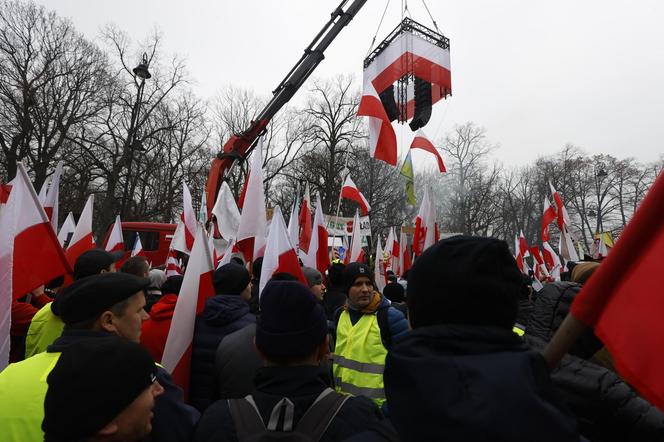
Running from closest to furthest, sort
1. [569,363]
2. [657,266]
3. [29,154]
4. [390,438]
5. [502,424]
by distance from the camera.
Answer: [502,424]
[657,266]
[390,438]
[569,363]
[29,154]

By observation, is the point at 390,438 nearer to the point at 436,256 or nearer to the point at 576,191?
the point at 436,256

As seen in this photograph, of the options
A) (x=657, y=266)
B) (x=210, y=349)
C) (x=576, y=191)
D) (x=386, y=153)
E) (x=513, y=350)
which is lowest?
(x=210, y=349)

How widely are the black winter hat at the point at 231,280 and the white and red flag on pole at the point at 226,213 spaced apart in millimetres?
3625

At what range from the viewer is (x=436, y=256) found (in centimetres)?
123

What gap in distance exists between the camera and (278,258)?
196 inches

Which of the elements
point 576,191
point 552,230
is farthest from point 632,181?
point 552,230

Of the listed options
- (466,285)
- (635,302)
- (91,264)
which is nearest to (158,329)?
(91,264)

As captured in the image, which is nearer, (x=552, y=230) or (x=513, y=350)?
(x=513, y=350)

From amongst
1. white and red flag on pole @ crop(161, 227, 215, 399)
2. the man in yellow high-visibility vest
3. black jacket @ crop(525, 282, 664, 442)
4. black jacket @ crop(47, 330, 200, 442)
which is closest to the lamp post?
white and red flag on pole @ crop(161, 227, 215, 399)

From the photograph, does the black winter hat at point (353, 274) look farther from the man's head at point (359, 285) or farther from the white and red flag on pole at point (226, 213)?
the white and red flag on pole at point (226, 213)

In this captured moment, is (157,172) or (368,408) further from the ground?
(157,172)

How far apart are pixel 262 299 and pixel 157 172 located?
109 feet

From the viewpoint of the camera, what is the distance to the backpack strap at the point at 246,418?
5.16ft

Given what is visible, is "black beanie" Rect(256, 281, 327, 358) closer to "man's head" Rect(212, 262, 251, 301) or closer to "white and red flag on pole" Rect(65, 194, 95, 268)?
"man's head" Rect(212, 262, 251, 301)
